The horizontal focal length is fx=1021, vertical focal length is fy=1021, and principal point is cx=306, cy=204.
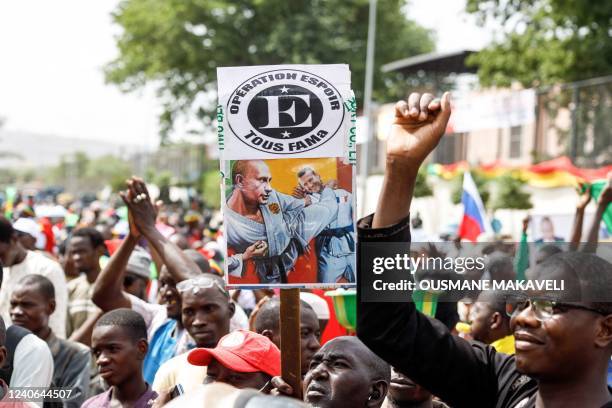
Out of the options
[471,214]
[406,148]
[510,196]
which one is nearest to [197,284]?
[406,148]

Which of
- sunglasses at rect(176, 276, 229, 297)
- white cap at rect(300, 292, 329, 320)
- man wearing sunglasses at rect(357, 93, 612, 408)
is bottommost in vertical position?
white cap at rect(300, 292, 329, 320)

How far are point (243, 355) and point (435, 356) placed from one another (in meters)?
1.40

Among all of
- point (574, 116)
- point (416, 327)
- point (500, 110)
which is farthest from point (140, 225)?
point (500, 110)

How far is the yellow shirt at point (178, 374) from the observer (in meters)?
4.56

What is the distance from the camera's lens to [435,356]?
2.91m

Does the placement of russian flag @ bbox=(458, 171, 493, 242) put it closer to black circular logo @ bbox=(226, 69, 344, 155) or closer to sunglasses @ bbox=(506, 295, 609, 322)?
black circular logo @ bbox=(226, 69, 344, 155)

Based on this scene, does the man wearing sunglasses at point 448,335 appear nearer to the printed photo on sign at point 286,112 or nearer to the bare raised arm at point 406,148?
the bare raised arm at point 406,148

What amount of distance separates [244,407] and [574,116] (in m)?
19.5

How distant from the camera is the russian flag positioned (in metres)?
10.0

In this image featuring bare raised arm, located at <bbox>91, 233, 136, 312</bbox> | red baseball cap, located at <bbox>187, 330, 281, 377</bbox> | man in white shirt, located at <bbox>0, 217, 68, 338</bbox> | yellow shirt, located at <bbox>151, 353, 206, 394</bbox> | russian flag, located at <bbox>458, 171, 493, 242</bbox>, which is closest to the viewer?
red baseball cap, located at <bbox>187, 330, 281, 377</bbox>

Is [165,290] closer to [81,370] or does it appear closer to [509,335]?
[81,370]

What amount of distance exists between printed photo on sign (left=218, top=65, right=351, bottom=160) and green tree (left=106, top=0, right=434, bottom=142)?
99.3 ft

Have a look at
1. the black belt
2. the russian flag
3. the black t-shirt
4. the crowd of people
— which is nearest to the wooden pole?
the crowd of people

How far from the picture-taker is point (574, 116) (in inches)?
800
